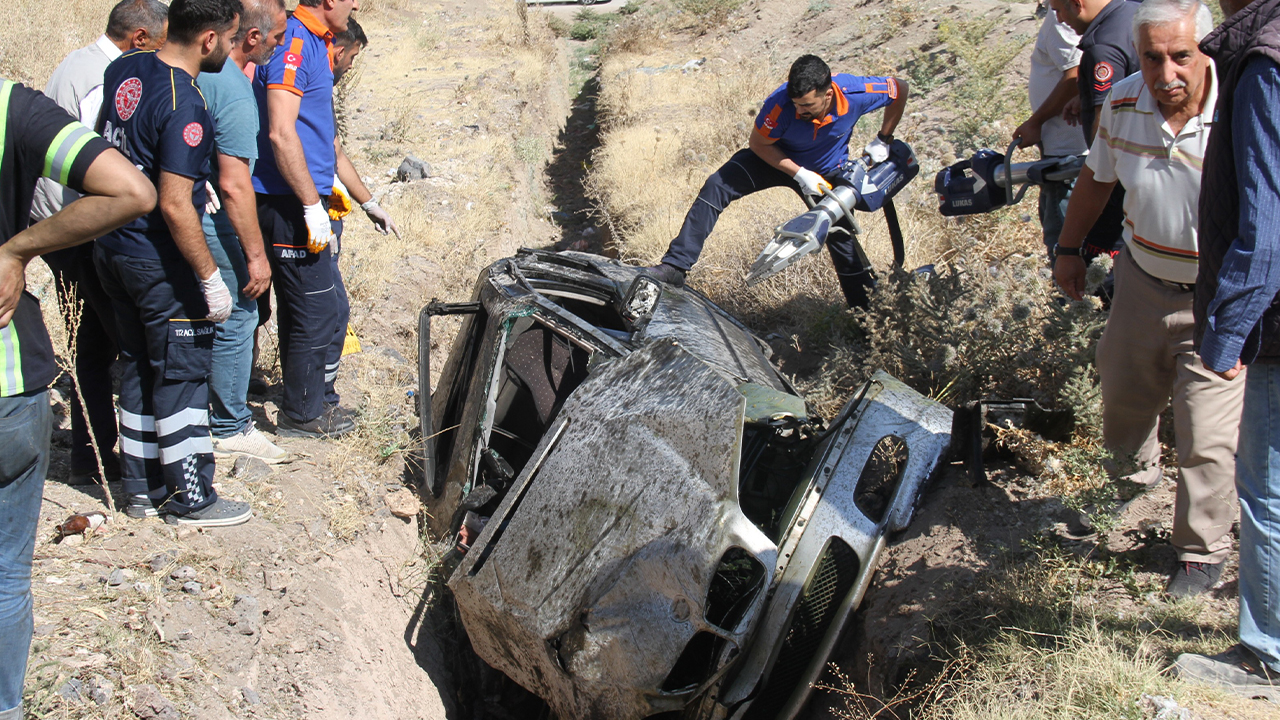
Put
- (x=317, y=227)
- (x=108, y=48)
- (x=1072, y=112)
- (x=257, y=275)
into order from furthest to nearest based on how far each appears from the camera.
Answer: (x=1072, y=112), (x=108, y=48), (x=317, y=227), (x=257, y=275)

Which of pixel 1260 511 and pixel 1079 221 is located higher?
pixel 1079 221

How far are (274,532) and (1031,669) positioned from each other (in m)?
2.80

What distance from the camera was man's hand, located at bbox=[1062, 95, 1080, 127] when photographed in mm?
3961

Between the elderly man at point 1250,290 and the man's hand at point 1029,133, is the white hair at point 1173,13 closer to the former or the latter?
the elderly man at point 1250,290

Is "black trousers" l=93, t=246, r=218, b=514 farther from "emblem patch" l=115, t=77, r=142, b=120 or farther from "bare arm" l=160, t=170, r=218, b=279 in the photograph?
"emblem patch" l=115, t=77, r=142, b=120

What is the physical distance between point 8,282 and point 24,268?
0.05 meters

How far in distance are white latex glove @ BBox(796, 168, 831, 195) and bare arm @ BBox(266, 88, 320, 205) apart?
104 inches

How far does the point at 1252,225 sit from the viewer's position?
1.92 metres

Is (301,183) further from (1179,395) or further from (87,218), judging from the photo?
(1179,395)

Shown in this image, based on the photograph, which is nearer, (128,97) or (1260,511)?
(1260,511)

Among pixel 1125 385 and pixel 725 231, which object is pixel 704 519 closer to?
pixel 1125 385

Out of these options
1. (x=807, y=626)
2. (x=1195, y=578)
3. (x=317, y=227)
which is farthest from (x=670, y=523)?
(x=317, y=227)

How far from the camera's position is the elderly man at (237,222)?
3.15 metres

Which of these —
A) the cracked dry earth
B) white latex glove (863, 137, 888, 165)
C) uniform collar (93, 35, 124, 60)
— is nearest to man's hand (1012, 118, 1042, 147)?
white latex glove (863, 137, 888, 165)
